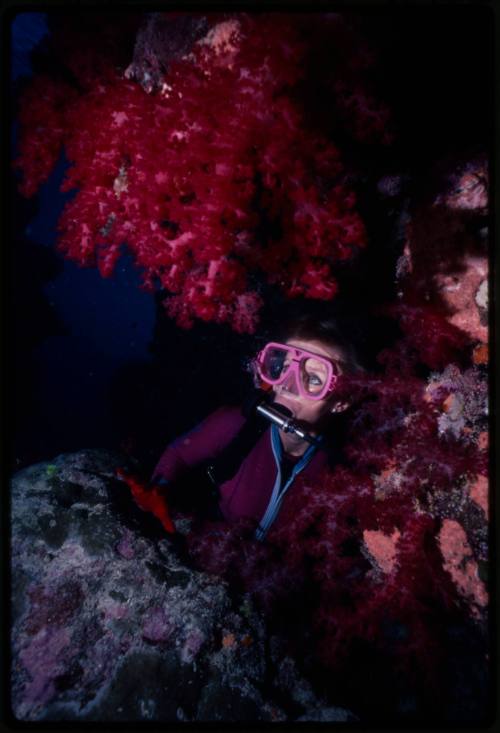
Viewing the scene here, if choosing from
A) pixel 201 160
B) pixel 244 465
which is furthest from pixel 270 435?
pixel 201 160

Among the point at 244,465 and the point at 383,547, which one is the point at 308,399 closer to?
the point at 244,465

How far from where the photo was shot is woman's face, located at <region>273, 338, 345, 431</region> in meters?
4.02

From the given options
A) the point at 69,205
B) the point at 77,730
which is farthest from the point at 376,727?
the point at 69,205

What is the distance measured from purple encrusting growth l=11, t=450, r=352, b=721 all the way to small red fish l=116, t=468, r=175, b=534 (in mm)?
289

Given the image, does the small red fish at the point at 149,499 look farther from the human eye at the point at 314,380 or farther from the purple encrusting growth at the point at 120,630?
the human eye at the point at 314,380

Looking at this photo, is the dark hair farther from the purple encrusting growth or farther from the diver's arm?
the purple encrusting growth

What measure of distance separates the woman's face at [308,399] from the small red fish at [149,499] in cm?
163

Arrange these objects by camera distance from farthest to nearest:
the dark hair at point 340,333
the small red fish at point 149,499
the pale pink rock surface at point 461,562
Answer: the dark hair at point 340,333 < the small red fish at point 149,499 < the pale pink rock surface at point 461,562

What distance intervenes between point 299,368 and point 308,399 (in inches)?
13.8

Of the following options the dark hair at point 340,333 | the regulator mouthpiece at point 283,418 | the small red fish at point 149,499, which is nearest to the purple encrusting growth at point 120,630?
the small red fish at point 149,499

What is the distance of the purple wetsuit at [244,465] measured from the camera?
3.99 m

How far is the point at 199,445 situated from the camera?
426 cm

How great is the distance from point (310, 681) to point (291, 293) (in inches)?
105

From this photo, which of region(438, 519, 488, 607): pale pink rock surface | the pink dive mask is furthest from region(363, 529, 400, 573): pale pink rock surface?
the pink dive mask
